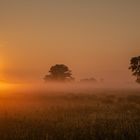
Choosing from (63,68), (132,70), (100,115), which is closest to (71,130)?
(100,115)

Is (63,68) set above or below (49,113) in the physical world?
above

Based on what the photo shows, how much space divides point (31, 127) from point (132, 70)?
45.2 meters

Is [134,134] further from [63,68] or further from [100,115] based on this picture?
[63,68]

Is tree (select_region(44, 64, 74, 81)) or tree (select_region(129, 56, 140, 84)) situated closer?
tree (select_region(129, 56, 140, 84))

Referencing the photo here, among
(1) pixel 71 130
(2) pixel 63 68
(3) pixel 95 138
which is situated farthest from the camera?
(2) pixel 63 68

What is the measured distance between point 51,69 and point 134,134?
273 ft

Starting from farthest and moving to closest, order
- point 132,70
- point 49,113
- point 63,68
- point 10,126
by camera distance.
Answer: point 63,68, point 132,70, point 49,113, point 10,126

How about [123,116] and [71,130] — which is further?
[123,116]

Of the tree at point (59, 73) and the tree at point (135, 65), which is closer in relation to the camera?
the tree at point (135, 65)

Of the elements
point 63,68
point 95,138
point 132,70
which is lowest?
point 95,138

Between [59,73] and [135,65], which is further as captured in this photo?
[59,73]

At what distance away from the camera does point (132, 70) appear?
6147 centimetres

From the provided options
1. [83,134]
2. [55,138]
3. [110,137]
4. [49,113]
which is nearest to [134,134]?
[110,137]

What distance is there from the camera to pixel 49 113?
23.9m
